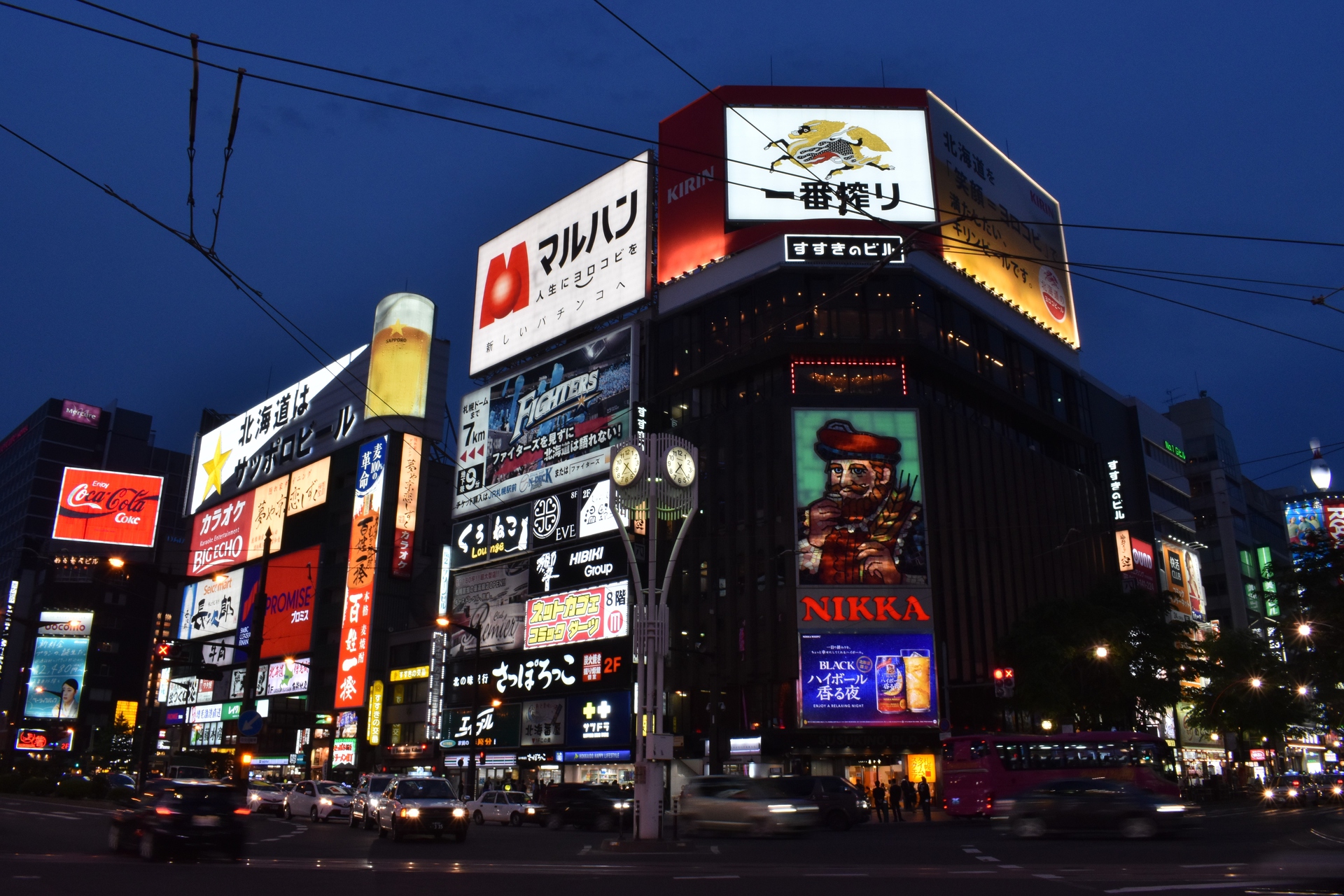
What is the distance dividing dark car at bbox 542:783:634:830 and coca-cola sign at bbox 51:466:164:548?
2442 inches

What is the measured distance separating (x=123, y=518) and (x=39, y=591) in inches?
1489

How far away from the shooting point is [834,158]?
211ft

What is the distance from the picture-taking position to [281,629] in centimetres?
8606

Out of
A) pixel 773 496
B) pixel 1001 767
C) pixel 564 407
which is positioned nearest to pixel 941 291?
pixel 773 496

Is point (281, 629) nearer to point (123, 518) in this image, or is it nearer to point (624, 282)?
Result: point (123, 518)

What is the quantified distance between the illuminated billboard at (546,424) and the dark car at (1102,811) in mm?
40519

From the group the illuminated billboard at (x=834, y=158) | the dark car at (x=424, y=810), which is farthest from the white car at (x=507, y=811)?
the illuminated billboard at (x=834, y=158)

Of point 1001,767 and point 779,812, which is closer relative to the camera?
point 779,812

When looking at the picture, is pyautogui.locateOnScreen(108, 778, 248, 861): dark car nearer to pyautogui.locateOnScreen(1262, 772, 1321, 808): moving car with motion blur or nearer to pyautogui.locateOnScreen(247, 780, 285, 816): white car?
pyautogui.locateOnScreen(247, 780, 285, 816): white car

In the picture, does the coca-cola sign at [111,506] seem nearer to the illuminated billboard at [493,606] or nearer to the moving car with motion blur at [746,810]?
the illuminated billboard at [493,606]

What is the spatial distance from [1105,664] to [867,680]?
12.4m

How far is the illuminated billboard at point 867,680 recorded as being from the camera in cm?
5638

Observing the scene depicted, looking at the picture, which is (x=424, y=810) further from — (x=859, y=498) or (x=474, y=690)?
(x=859, y=498)

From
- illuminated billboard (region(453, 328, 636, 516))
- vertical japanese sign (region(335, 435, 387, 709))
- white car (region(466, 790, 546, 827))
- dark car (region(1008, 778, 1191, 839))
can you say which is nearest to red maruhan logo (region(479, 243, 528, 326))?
illuminated billboard (region(453, 328, 636, 516))
